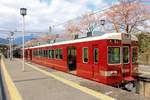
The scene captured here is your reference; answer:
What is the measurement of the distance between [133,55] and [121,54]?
132 centimetres

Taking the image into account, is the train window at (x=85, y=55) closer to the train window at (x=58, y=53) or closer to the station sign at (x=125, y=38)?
the station sign at (x=125, y=38)

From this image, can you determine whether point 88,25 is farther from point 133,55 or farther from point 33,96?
point 33,96

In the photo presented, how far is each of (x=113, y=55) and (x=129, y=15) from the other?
31.5 meters

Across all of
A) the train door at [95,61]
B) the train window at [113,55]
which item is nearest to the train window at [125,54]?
the train window at [113,55]

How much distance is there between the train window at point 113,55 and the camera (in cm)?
1524

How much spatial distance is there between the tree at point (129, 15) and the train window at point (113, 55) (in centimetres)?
2955

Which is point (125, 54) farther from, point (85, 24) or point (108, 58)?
point (85, 24)

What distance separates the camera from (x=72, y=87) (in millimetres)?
14750

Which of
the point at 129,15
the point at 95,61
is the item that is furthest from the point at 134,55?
the point at 129,15

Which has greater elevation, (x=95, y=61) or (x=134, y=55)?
(x=134, y=55)

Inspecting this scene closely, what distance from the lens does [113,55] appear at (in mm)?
15430

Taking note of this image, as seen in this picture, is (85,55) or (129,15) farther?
(129,15)

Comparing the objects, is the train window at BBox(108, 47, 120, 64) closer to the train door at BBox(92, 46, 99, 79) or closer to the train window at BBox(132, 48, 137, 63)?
the train door at BBox(92, 46, 99, 79)

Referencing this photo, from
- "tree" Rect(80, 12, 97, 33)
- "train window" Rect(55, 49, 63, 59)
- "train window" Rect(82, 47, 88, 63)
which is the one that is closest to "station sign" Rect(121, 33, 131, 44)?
"train window" Rect(82, 47, 88, 63)
